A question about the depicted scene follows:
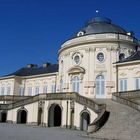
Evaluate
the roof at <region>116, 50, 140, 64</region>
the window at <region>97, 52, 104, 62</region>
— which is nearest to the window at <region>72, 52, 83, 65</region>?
the window at <region>97, 52, 104, 62</region>

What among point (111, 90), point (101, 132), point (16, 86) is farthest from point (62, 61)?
point (101, 132)

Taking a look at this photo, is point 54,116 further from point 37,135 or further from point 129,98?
point 37,135

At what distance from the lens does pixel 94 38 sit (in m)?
35.5

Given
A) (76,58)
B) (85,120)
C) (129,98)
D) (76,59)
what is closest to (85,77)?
(76,59)

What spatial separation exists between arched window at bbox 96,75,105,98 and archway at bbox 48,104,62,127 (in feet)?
17.8

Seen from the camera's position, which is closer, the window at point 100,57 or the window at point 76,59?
the window at point 100,57

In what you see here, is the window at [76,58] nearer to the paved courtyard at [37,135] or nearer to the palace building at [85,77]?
the palace building at [85,77]

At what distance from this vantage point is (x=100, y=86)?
34438mm

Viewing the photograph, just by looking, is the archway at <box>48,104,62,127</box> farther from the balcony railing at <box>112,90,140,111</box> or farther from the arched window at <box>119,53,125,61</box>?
the arched window at <box>119,53,125,61</box>

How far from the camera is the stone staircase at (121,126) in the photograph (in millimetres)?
19250

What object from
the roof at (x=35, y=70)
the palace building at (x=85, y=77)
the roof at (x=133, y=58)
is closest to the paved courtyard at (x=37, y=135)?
the palace building at (x=85, y=77)

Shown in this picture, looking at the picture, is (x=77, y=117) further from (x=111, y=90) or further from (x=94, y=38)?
(x=94, y=38)

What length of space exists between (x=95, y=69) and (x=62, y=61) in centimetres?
615

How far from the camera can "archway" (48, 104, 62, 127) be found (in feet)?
102
